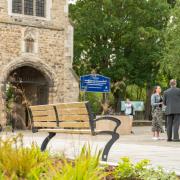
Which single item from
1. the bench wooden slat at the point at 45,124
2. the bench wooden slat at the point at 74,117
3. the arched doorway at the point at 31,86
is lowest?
the bench wooden slat at the point at 45,124

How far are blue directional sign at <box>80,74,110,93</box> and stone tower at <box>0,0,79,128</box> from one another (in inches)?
80.2

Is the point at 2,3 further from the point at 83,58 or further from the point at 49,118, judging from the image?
the point at 49,118

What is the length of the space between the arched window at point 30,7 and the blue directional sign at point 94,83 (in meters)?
4.38

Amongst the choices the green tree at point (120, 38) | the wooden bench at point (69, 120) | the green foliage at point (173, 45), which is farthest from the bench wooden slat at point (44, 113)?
the green tree at point (120, 38)

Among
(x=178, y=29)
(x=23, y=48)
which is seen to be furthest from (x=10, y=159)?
(x=178, y=29)

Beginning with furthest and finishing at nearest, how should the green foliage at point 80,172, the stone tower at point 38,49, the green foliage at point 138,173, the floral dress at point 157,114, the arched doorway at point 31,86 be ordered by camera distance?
the arched doorway at point 31,86 → the stone tower at point 38,49 → the floral dress at point 157,114 → the green foliage at point 138,173 → the green foliage at point 80,172

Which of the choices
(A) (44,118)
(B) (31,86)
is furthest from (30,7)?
(A) (44,118)

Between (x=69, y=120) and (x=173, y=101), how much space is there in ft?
24.7

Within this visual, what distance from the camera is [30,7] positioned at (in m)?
29.6

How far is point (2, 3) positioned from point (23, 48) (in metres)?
2.51

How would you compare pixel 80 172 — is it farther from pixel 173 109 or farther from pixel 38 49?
pixel 38 49

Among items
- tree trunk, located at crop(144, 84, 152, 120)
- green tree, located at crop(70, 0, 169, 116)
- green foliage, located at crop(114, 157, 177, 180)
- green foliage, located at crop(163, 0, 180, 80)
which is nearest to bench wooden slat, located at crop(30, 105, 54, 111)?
A: green foliage, located at crop(114, 157, 177, 180)

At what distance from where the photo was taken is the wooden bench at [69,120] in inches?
371

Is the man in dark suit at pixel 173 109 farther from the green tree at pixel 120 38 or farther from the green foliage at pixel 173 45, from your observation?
the green tree at pixel 120 38
